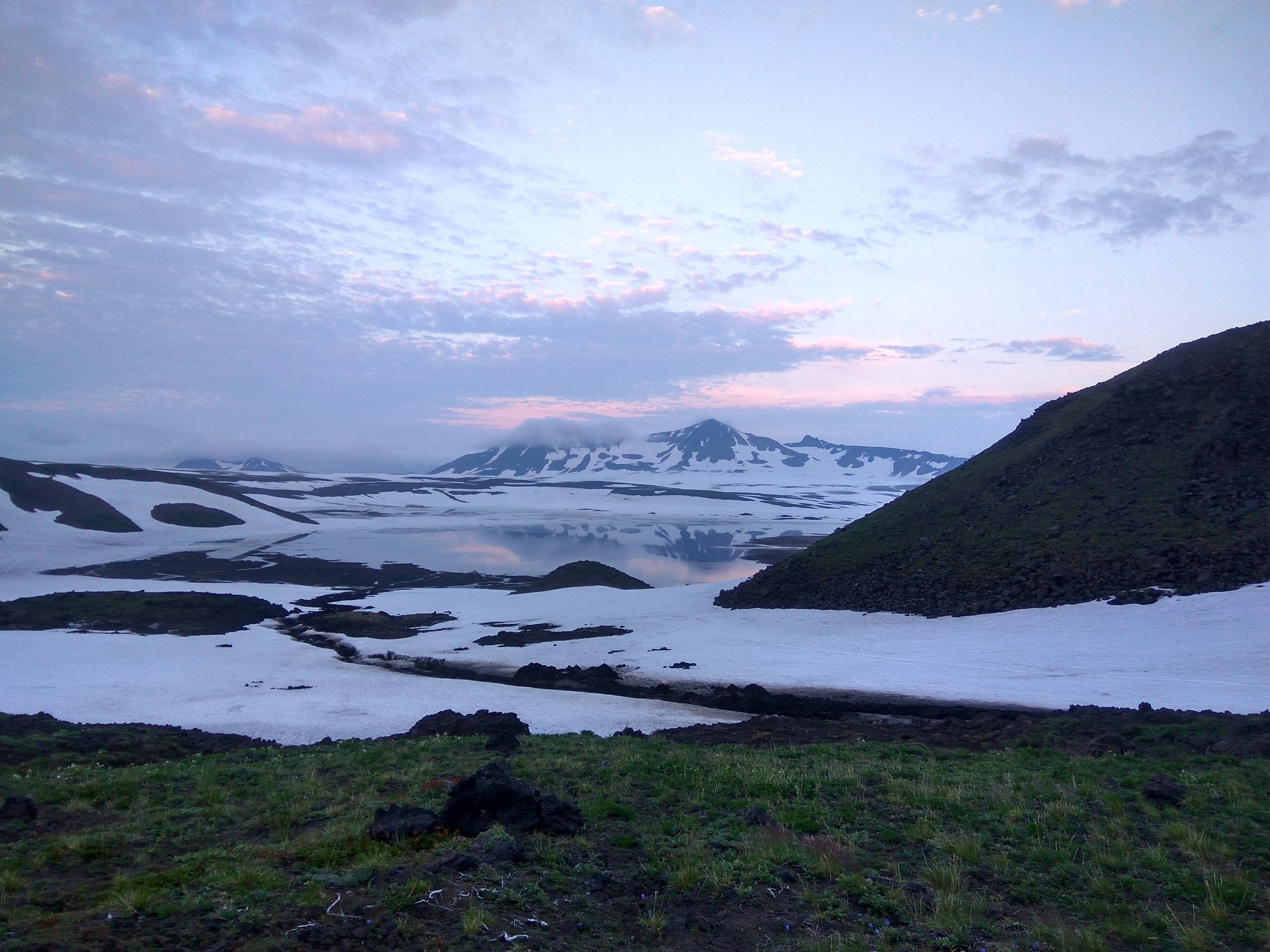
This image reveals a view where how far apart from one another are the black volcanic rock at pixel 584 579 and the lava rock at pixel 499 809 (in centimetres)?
4229

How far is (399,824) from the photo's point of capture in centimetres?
816

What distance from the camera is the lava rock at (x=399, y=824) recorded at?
8.01m

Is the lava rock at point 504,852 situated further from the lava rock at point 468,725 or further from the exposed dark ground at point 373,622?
the exposed dark ground at point 373,622

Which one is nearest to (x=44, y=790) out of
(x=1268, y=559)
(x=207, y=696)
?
(x=207, y=696)

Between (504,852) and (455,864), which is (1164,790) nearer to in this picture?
(504,852)

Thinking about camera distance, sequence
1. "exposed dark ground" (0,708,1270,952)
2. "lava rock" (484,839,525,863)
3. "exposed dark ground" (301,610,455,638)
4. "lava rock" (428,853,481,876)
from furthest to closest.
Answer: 1. "exposed dark ground" (301,610,455,638)
2. "lava rock" (484,839,525,863)
3. "lava rock" (428,853,481,876)
4. "exposed dark ground" (0,708,1270,952)

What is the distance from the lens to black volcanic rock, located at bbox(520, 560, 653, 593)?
52875 millimetres

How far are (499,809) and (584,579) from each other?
1777 inches

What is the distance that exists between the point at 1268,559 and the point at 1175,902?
28799mm

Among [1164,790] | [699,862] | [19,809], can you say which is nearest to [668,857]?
[699,862]

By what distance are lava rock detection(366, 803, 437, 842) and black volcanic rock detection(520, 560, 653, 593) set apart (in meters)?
42.6

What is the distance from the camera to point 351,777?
482 inches

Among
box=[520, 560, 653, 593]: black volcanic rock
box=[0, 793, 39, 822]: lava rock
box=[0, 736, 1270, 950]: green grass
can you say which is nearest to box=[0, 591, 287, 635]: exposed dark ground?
box=[520, 560, 653, 593]: black volcanic rock

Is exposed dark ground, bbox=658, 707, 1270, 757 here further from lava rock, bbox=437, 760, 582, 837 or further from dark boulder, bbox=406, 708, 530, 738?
lava rock, bbox=437, 760, 582, 837
